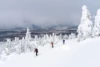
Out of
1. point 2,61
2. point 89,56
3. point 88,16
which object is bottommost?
point 2,61

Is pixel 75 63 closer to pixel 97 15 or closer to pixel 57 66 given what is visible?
pixel 57 66

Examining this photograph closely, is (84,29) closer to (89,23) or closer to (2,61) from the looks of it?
(89,23)

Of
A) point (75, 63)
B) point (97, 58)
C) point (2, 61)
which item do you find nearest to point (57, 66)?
point (75, 63)

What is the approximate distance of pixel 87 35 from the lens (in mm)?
67812

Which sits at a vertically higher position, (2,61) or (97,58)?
(97,58)

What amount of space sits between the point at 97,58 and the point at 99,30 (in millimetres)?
36582

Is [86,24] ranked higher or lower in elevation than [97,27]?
higher

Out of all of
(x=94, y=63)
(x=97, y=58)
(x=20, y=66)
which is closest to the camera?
(x=94, y=63)

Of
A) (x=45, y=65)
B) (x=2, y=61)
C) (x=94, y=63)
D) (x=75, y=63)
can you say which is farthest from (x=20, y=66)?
(x=94, y=63)

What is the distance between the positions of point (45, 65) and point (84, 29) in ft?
104

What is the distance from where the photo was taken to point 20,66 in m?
42.9

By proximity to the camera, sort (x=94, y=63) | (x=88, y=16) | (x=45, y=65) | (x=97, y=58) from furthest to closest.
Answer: (x=88, y=16) → (x=45, y=65) → (x=97, y=58) → (x=94, y=63)

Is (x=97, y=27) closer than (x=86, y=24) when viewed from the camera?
No

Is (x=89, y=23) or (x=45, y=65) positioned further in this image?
(x=89, y=23)
